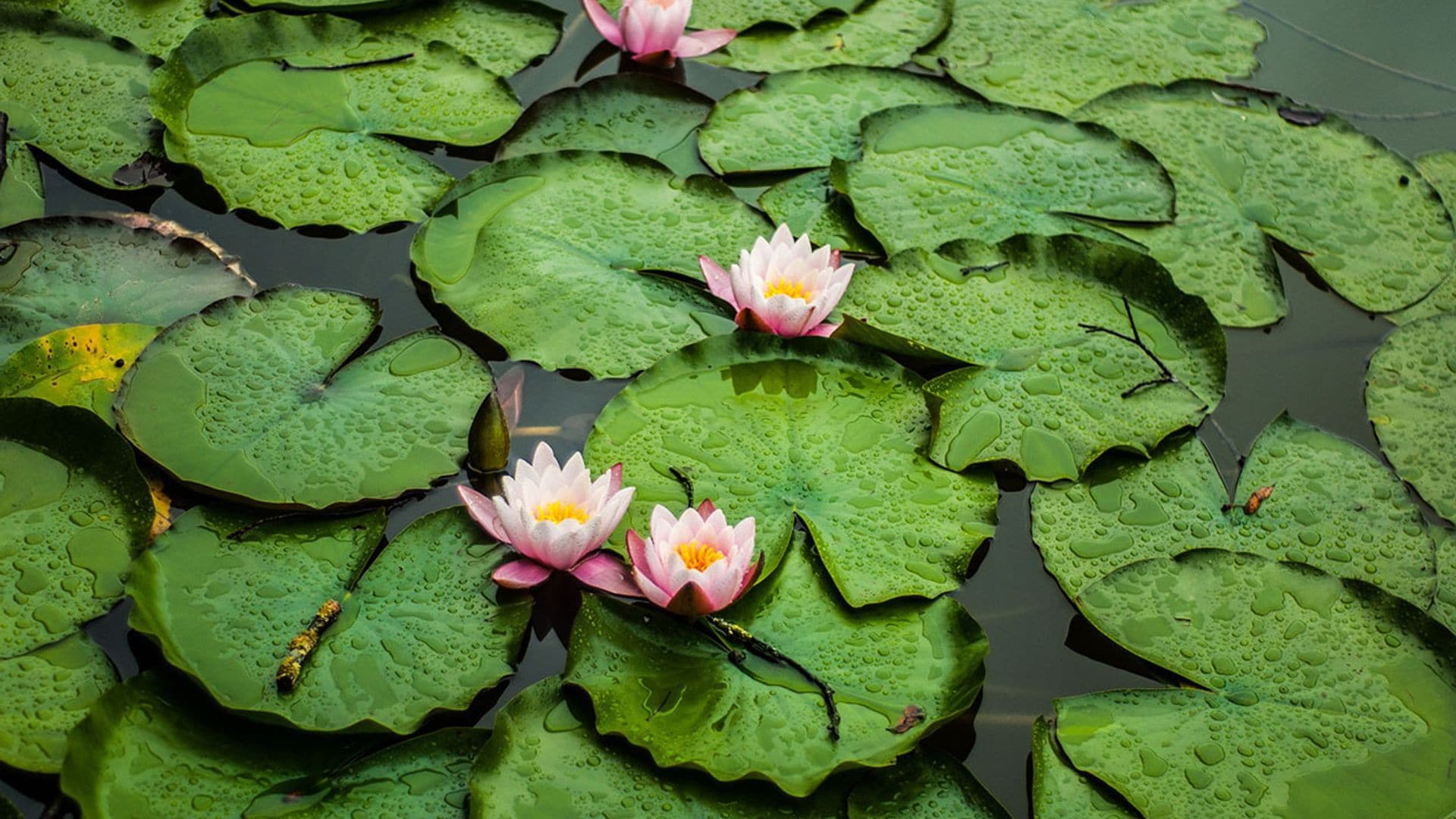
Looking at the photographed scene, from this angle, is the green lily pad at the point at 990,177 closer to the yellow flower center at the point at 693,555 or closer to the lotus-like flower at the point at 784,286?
the lotus-like flower at the point at 784,286

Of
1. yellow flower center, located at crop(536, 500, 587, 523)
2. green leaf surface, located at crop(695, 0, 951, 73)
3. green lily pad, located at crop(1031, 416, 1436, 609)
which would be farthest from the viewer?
green leaf surface, located at crop(695, 0, 951, 73)

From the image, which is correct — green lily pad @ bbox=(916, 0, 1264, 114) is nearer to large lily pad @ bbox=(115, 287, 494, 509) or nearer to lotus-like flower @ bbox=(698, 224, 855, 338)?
lotus-like flower @ bbox=(698, 224, 855, 338)

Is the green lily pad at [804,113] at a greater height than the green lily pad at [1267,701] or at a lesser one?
greater

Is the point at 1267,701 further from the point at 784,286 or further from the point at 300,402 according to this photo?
the point at 300,402

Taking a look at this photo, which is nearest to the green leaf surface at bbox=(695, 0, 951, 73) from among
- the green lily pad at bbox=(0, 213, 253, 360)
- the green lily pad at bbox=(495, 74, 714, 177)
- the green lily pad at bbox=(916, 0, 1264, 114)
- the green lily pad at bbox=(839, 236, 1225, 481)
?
the green lily pad at bbox=(916, 0, 1264, 114)

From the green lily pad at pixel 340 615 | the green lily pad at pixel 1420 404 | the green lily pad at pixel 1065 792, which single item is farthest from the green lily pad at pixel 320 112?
the green lily pad at pixel 1420 404

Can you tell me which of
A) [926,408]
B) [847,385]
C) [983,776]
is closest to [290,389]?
[847,385]
